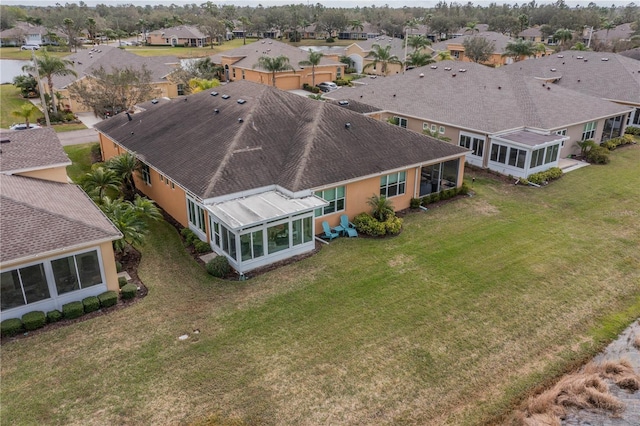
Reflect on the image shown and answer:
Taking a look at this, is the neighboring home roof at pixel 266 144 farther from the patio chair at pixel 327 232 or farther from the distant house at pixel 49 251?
the distant house at pixel 49 251

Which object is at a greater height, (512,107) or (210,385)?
(512,107)

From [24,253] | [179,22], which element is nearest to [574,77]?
[24,253]

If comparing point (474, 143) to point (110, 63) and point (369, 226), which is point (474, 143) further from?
point (110, 63)

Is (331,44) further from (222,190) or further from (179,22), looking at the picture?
(222,190)

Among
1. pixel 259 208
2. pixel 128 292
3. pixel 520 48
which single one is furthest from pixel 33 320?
pixel 520 48

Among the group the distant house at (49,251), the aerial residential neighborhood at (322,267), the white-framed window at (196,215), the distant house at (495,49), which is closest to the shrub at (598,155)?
the aerial residential neighborhood at (322,267)

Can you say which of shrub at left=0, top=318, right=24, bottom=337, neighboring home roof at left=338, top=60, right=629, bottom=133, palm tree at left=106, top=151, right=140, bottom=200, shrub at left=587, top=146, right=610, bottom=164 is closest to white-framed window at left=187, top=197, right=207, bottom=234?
palm tree at left=106, top=151, right=140, bottom=200
